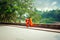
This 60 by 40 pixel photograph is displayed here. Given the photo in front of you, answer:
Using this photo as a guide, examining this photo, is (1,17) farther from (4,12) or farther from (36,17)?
(36,17)

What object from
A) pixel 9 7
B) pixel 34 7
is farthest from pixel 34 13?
pixel 9 7

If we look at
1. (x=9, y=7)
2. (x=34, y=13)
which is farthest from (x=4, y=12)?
(x=34, y=13)

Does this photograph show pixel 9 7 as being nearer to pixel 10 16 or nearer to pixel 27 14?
pixel 10 16

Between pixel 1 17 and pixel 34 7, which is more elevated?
pixel 34 7

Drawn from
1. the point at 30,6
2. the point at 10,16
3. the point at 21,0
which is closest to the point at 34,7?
the point at 30,6

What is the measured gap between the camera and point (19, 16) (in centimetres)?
2547

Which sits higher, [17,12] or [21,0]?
[21,0]

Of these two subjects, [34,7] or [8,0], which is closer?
[8,0]

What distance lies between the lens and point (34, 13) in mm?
25938

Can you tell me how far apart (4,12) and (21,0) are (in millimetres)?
3441

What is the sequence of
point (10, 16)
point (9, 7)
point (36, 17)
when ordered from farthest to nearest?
point (36, 17), point (10, 16), point (9, 7)

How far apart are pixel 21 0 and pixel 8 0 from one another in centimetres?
250

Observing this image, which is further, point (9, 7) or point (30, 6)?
point (30, 6)

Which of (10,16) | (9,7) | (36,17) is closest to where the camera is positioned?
(9,7)
